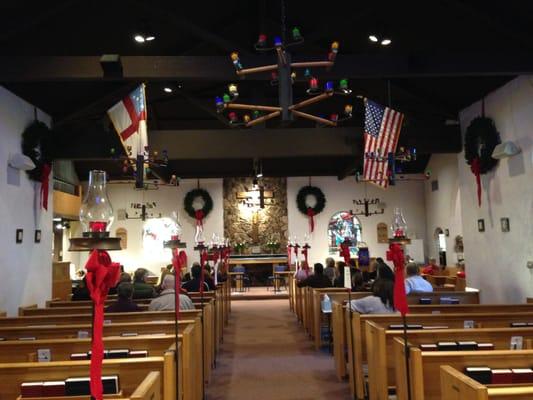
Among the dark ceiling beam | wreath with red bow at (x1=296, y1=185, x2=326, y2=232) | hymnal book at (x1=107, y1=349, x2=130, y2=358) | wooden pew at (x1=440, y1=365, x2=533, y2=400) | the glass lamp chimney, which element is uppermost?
the dark ceiling beam

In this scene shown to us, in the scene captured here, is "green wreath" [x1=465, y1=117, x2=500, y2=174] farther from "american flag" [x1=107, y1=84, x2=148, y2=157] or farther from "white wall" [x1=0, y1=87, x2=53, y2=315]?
"white wall" [x1=0, y1=87, x2=53, y2=315]

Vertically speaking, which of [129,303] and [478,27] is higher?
[478,27]

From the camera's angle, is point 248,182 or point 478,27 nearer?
point 478,27

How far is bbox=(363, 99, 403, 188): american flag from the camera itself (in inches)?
295

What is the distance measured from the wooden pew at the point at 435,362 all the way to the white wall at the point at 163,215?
→ 12.3m

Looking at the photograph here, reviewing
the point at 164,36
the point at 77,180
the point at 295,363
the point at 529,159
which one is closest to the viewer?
the point at 295,363

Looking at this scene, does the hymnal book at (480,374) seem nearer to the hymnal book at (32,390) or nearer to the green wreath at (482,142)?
the hymnal book at (32,390)

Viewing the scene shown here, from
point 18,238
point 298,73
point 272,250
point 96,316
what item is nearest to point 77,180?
point 272,250

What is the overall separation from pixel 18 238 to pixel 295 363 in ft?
14.2

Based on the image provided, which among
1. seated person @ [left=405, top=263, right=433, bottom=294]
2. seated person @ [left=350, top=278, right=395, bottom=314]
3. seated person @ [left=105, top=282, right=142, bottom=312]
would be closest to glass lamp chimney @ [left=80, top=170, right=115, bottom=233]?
seated person @ [left=105, top=282, right=142, bottom=312]

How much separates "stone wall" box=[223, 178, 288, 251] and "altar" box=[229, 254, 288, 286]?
497mm

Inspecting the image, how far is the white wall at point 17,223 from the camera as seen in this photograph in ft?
21.2

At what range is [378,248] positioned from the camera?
49.6ft

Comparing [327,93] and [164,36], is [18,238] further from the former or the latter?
[327,93]
